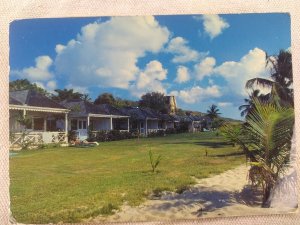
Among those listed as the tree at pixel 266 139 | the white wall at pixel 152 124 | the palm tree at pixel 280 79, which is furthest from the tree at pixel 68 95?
the palm tree at pixel 280 79

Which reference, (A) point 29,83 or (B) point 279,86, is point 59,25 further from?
(B) point 279,86

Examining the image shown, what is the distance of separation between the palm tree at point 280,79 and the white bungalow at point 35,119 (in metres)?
1.54

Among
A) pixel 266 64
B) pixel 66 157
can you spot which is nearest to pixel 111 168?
pixel 66 157

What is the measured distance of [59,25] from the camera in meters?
2.89

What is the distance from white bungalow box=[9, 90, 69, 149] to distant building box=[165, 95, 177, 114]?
2.64 feet

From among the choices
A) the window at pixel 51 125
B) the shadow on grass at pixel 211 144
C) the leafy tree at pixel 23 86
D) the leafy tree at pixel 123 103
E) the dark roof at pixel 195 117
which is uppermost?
the leafy tree at pixel 23 86

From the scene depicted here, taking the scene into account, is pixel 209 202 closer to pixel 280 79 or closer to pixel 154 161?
pixel 154 161

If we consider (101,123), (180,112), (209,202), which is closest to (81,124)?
(101,123)

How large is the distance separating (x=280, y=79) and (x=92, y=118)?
1569 millimetres

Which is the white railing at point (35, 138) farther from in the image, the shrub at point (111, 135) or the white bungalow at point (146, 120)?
the white bungalow at point (146, 120)

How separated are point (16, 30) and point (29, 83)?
1.48 ft

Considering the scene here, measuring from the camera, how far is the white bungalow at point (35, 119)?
281cm

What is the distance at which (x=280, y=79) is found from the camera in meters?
2.98

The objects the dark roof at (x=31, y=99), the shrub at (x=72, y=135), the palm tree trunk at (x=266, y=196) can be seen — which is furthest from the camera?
the palm tree trunk at (x=266, y=196)
